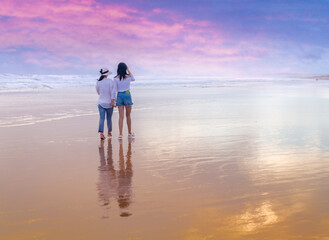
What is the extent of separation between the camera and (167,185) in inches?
205

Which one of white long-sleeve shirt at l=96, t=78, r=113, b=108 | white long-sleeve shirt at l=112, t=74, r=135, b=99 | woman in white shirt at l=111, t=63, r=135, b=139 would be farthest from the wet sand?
white long-sleeve shirt at l=112, t=74, r=135, b=99

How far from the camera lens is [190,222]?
3961 mm

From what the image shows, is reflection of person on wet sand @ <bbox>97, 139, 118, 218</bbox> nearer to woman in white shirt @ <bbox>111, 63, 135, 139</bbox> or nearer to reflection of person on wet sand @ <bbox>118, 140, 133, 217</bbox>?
reflection of person on wet sand @ <bbox>118, 140, 133, 217</bbox>

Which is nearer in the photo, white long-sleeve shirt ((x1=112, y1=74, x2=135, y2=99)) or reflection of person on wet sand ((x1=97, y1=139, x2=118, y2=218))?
reflection of person on wet sand ((x1=97, y1=139, x2=118, y2=218))

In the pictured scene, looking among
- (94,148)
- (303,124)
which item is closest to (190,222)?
(94,148)

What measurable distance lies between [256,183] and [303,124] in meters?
6.47

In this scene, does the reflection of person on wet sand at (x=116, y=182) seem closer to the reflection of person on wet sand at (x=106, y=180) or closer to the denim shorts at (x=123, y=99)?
the reflection of person on wet sand at (x=106, y=180)

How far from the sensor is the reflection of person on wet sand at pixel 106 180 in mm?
4785

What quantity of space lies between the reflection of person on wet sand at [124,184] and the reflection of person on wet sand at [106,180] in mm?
87

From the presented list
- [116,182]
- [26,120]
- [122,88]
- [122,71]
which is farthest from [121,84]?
[116,182]

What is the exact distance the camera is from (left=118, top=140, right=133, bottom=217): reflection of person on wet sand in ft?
14.6

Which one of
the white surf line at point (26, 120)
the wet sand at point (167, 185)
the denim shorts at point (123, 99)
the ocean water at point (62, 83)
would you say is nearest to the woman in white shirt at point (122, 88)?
the denim shorts at point (123, 99)

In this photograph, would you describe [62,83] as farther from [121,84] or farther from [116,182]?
[116,182]

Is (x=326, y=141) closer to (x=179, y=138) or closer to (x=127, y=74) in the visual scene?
(x=179, y=138)
